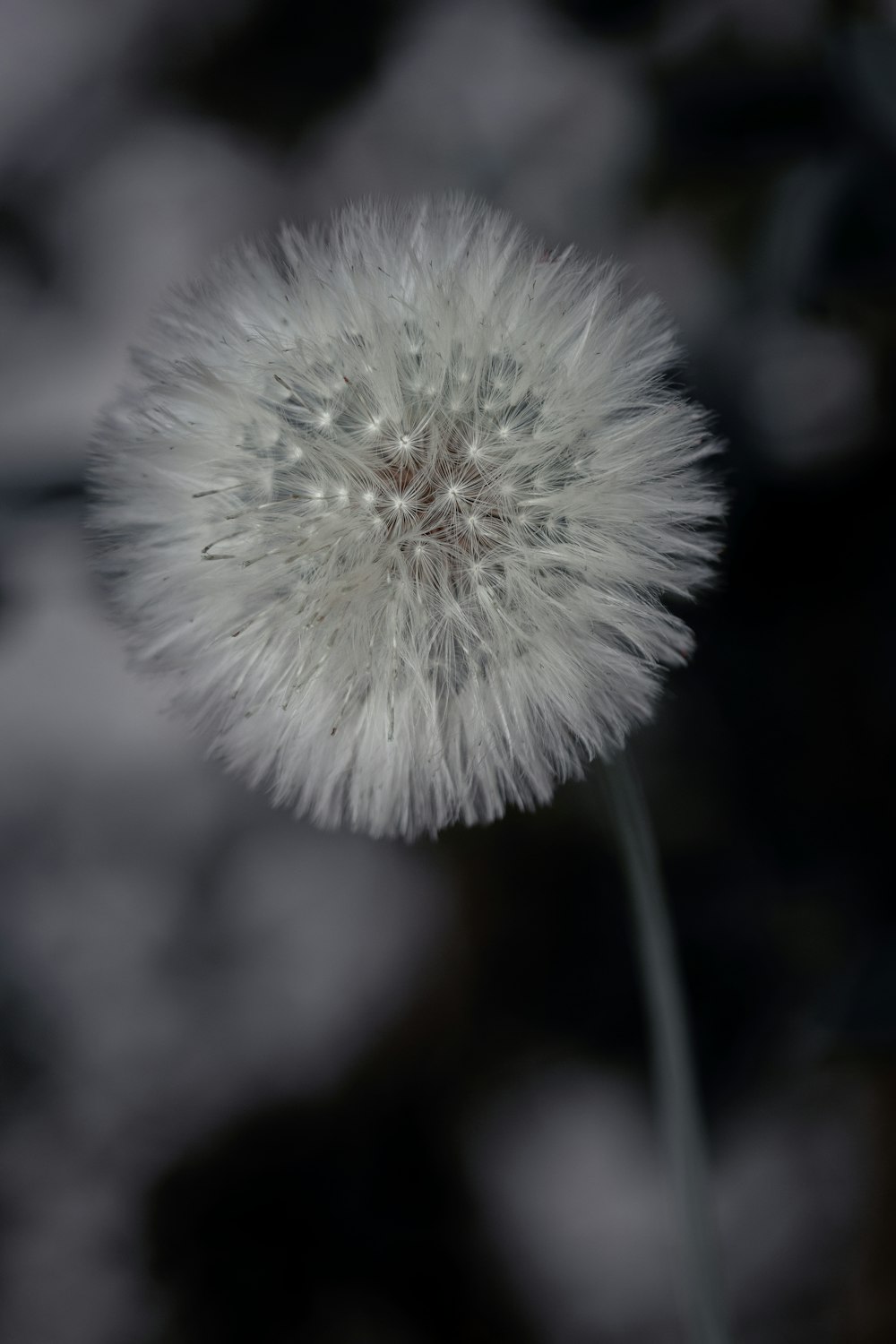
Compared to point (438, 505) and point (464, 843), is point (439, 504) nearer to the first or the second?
point (438, 505)

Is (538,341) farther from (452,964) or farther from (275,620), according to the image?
(452,964)

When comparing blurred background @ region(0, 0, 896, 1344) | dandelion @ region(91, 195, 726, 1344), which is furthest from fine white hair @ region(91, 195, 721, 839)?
blurred background @ region(0, 0, 896, 1344)

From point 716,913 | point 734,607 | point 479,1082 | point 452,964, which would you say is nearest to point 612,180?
point 734,607

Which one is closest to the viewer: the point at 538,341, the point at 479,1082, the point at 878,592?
the point at 538,341

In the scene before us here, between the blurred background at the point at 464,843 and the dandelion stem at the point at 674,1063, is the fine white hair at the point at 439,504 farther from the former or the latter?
the blurred background at the point at 464,843

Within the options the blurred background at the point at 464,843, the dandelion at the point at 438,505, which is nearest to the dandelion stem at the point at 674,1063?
the dandelion at the point at 438,505

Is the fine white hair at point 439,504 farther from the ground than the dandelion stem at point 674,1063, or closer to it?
farther from the ground
